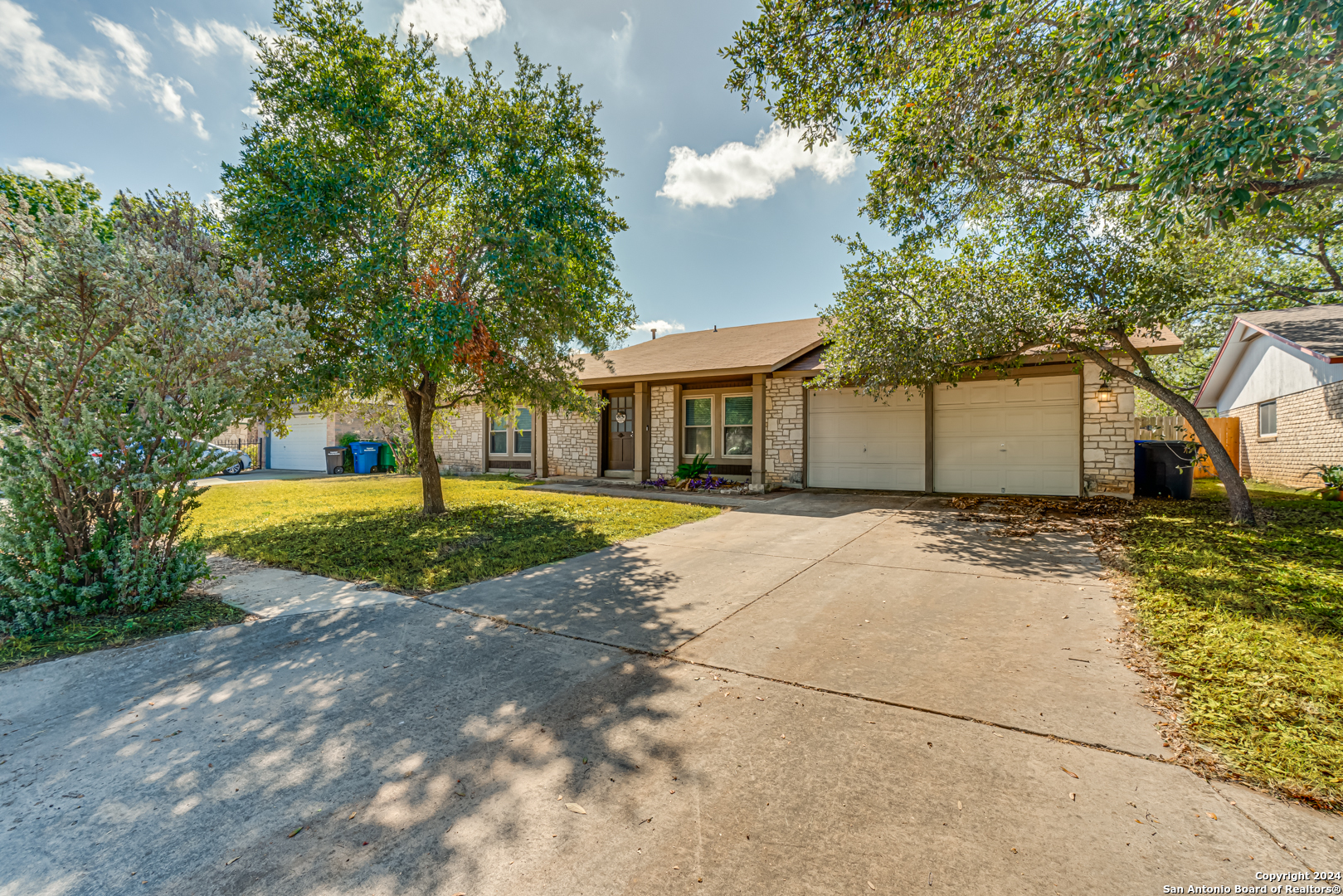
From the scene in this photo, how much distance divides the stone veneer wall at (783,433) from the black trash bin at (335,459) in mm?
15584

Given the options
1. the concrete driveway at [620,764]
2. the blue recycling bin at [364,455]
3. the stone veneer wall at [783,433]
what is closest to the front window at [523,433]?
the blue recycling bin at [364,455]

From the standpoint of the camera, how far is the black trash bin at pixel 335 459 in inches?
748

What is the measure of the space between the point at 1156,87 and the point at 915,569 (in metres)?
4.78

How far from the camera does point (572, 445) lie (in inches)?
606

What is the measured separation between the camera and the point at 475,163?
6.99 m

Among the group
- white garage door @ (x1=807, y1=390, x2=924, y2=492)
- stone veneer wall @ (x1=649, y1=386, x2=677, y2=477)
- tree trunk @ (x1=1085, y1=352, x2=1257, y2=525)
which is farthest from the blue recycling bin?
tree trunk @ (x1=1085, y1=352, x2=1257, y2=525)

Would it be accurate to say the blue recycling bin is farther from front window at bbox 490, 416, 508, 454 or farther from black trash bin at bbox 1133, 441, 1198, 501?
black trash bin at bbox 1133, 441, 1198, 501

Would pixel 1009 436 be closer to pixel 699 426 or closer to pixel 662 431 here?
pixel 699 426

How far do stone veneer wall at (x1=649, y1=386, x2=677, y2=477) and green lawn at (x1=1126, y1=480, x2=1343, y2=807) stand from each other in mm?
8947

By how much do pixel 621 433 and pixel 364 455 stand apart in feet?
34.7

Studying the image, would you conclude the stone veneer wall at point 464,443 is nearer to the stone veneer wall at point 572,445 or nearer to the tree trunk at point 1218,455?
the stone veneer wall at point 572,445

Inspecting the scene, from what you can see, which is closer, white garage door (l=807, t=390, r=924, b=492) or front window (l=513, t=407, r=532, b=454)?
white garage door (l=807, t=390, r=924, b=492)

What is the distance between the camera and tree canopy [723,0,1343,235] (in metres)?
3.96

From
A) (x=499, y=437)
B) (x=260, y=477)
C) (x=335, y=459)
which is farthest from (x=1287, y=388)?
(x=260, y=477)
